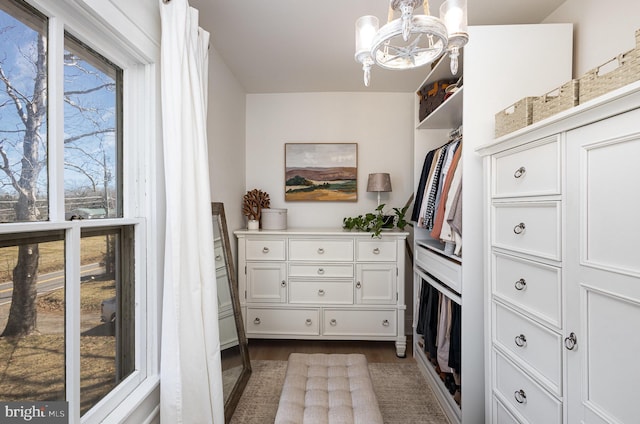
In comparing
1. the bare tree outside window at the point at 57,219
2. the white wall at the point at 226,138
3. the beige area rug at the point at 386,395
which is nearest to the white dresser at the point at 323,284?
the beige area rug at the point at 386,395

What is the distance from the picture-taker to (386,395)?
2.04m

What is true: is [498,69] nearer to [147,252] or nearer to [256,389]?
[147,252]

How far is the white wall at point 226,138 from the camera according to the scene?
2254 millimetres

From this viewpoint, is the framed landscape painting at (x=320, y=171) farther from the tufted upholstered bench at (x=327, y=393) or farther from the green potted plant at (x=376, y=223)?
the tufted upholstered bench at (x=327, y=393)

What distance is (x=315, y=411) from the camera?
134 centimetres

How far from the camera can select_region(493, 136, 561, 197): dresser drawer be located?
1027 mm

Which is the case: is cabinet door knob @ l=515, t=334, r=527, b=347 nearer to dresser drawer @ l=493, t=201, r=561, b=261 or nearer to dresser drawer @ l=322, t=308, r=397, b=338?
dresser drawer @ l=493, t=201, r=561, b=261

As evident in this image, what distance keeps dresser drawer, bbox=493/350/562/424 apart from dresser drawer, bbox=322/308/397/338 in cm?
127

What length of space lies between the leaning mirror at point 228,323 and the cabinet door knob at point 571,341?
181 cm

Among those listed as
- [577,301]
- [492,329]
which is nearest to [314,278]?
[492,329]

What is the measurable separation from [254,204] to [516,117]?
7.27 feet

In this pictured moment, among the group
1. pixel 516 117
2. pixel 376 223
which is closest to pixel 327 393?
pixel 376 223

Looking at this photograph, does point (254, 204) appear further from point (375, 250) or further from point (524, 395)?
point (524, 395)

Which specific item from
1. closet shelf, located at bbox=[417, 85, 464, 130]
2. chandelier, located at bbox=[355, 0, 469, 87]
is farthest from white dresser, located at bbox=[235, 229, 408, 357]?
chandelier, located at bbox=[355, 0, 469, 87]
